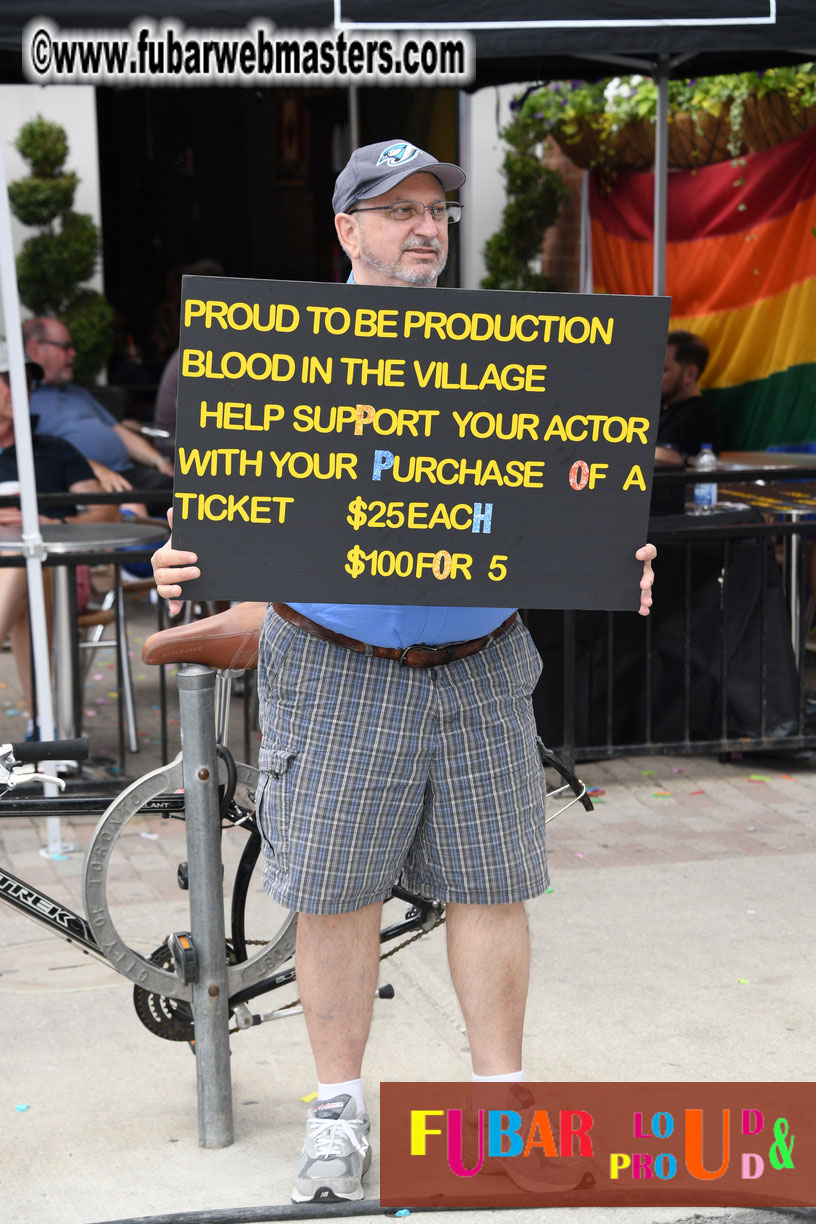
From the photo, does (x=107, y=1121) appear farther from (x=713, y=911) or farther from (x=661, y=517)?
(x=661, y=517)

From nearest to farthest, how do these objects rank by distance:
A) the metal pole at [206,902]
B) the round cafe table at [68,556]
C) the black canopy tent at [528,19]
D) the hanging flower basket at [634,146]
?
the metal pole at [206,902]
the black canopy tent at [528,19]
the round cafe table at [68,556]
the hanging flower basket at [634,146]

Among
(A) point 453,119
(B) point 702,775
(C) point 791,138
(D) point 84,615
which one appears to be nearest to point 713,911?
(B) point 702,775

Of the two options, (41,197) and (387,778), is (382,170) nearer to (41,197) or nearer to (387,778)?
(387,778)

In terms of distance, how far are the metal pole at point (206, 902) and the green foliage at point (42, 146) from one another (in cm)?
907

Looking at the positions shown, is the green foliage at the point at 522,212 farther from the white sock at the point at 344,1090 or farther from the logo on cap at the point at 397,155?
the white sock at the point at 344,1090

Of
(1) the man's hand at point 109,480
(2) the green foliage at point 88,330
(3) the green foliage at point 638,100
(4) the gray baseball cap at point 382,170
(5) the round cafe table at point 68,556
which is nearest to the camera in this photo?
(4) the gray baseball cap at point 382,170

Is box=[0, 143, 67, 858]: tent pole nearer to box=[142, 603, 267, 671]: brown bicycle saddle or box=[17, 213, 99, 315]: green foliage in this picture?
box=[142, 603, 267, 671]: brown bicycle saddle

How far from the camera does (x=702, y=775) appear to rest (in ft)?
20.4

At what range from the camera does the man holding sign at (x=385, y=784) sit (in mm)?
3070

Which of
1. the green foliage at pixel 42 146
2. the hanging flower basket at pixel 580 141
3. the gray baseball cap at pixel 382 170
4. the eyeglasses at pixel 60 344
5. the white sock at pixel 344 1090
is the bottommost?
the white sock at pixel 344 1090

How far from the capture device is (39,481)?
22.0 feet

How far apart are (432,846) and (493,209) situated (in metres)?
9.35

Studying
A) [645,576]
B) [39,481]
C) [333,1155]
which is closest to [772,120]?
[39,481]

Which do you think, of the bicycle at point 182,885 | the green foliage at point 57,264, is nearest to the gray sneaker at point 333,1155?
the bicycle at point 182,885
